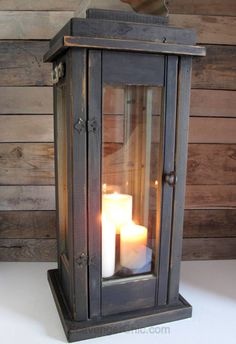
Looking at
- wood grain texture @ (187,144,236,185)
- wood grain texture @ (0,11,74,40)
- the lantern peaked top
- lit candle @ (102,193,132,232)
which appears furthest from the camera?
wood grain texture @ (187,144,236,185)

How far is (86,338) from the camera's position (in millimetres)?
677

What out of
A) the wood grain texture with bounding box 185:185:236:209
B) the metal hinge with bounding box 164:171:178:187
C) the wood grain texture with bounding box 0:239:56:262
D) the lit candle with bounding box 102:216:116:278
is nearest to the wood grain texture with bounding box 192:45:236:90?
the wood grain texture with bounding box 185:185:236:209

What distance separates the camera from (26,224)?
3.32 feet

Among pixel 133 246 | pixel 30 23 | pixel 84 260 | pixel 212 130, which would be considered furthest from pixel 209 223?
pixel 30 23

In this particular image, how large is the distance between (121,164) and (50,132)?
0.36 meters

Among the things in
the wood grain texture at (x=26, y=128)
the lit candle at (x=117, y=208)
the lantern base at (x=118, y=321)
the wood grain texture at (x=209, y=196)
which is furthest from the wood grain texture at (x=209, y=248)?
the wood grain texture at (x=26, y=128)

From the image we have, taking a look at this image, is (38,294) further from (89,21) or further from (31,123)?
(89,21)

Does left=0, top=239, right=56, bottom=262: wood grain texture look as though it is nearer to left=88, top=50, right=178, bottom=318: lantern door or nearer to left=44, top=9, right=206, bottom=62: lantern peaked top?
left=88, top=50, right=178, bottom=318: lantern door

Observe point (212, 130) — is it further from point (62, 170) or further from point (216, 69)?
point (62, 170)

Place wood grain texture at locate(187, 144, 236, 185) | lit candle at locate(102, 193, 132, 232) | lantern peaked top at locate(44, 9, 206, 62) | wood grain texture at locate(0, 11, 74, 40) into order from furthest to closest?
wood grain texture at locate(187, 144, 236, 185), wood grain texture at locate(0, 11, 74, 40), lit candle at locate(102, 193, 132, 232), lantern peaked top at locate(44, 9, 206, 62)

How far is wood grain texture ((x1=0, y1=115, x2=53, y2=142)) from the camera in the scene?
37.4 inches

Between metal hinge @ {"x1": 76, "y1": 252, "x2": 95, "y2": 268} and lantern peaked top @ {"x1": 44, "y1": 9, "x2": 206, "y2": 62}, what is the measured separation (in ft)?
1.31

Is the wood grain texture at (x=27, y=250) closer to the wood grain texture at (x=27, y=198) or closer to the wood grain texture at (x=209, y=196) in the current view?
the wood grain texture at (x=27, y=198)

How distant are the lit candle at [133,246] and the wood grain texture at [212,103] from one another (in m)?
0.44
